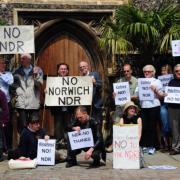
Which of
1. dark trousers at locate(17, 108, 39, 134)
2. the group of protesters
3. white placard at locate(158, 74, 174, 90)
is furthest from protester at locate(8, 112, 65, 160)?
white placard at locate(158, 74, 174, 90)

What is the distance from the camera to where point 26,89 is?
10.7 meters

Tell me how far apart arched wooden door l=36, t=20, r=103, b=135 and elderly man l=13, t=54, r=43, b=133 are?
1.66 metres

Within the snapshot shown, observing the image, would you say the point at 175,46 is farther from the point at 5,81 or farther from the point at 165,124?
the point at 5,81

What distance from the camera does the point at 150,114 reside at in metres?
10.9

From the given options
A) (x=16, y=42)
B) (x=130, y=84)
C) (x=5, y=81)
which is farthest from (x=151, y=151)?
(x=16, y=42)

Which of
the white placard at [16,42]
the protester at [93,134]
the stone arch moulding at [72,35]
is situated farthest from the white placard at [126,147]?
the stone arch moulding at [72,35]

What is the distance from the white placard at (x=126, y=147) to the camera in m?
9.07

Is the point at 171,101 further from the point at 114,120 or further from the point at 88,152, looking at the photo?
the point at 88,152

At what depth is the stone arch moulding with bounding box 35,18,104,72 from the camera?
1241 cm

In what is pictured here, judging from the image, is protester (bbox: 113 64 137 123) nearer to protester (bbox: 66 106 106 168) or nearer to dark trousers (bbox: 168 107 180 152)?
dark trousers (bbox: 168 107 180 152)

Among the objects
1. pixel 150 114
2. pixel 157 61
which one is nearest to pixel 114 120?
pixel 150 114

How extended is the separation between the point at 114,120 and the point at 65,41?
2503mm

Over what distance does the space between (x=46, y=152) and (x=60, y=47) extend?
3674mm

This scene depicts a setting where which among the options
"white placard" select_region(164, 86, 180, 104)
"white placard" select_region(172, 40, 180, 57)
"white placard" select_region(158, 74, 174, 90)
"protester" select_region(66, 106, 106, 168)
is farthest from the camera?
"white placard" select_region(158, 74, 174, 90)
